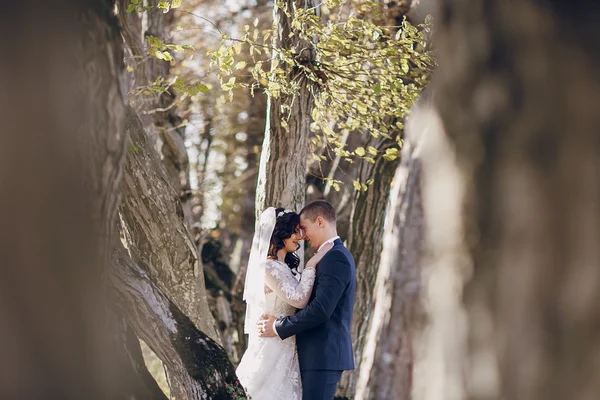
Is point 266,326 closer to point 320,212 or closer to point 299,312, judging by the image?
point 299,312

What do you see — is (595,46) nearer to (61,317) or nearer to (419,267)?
(419,267)

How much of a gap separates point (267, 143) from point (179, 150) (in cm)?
360

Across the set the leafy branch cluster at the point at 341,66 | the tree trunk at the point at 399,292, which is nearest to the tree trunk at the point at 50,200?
the tree trunk at the point at 399,292

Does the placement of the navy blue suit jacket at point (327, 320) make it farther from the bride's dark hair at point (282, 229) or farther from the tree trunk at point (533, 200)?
the tree trunk at point (533, 200)

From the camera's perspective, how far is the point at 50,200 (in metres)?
2.81

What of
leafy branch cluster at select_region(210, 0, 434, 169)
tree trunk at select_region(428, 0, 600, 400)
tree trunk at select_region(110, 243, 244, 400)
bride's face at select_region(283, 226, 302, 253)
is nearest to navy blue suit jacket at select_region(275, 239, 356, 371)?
bride's face at select_region(283, 226, 302, 253)

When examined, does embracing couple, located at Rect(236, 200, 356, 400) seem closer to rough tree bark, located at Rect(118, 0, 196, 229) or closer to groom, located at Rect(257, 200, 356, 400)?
groom, located at Rect(257, 200, 356, 400)

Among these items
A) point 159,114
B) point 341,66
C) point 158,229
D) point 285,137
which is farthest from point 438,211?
point 159,114

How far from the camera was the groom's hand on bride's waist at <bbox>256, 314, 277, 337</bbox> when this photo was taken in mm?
6723

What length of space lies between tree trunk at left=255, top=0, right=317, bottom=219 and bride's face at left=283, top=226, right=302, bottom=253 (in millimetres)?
871

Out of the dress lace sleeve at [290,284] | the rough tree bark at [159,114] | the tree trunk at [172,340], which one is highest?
the rough tree bark at [159,114]

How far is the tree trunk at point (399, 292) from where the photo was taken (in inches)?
102

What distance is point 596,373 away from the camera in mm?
2201

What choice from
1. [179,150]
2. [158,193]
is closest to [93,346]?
[158,193]
